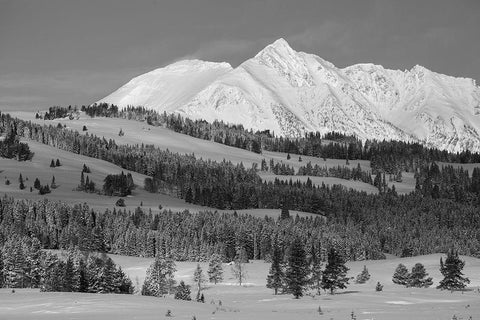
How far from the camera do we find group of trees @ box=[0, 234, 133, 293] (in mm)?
91125

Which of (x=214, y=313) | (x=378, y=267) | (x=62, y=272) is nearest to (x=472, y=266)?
(x=378, y=267)

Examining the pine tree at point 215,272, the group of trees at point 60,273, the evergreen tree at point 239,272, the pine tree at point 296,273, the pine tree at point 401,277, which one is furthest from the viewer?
the evergreen tree at point 239,272

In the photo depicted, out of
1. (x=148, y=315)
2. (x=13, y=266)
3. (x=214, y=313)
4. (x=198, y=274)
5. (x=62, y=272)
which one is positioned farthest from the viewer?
(x=198, y=274)

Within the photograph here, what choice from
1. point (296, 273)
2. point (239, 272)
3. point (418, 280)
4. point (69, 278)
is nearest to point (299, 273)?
point (296, 273)

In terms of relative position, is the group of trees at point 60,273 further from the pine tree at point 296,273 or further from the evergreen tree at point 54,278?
the pine tree at point 296,273

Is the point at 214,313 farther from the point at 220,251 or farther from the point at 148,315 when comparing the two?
the point at 220,251

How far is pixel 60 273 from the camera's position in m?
92.8

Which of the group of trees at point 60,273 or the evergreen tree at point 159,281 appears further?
the evergreen tree at point 159,281

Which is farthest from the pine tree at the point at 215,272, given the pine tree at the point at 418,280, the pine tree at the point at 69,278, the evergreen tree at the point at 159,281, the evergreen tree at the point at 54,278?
the pine tree at the point at 69,278

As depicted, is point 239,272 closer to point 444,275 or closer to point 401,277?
point 401,277

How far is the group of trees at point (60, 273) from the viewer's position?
91125 millimetres

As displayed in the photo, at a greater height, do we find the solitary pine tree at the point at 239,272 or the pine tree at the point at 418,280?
the pine tree at the point at 418,280

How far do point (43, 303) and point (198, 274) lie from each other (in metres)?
72.7

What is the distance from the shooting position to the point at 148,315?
4541cm
